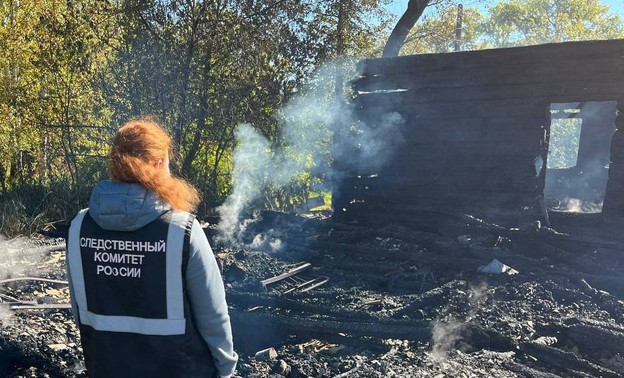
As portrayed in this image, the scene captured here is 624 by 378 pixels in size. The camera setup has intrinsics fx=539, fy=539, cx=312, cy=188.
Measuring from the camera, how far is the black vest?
229 centimetres

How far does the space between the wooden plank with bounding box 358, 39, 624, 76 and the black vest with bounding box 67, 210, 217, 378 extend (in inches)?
405

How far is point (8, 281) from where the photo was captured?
6539 millimetres

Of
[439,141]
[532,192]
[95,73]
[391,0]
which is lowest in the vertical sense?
[532,192]

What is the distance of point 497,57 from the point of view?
1122 centimetres

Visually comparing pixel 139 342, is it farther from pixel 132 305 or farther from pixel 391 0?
pixel 391 0

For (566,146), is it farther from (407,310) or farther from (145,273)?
(145,273)

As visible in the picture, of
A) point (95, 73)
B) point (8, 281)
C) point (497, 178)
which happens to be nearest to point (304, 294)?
point (8, 281)

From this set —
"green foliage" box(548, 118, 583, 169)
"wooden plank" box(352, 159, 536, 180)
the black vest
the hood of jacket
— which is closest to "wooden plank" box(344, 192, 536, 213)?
"wooden plank" box(352, 159, 536, 180)

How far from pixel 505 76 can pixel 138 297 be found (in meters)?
10.4

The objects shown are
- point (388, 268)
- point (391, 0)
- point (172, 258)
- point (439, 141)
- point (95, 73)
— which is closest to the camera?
point (172, 258)

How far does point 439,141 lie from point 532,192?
226cm

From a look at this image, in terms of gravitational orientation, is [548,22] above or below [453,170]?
above

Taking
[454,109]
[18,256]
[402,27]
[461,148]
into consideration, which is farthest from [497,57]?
[18,256]

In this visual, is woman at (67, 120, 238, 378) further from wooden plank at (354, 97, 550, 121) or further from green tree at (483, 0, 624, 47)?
green tree at (483, 0, 624, 47)
